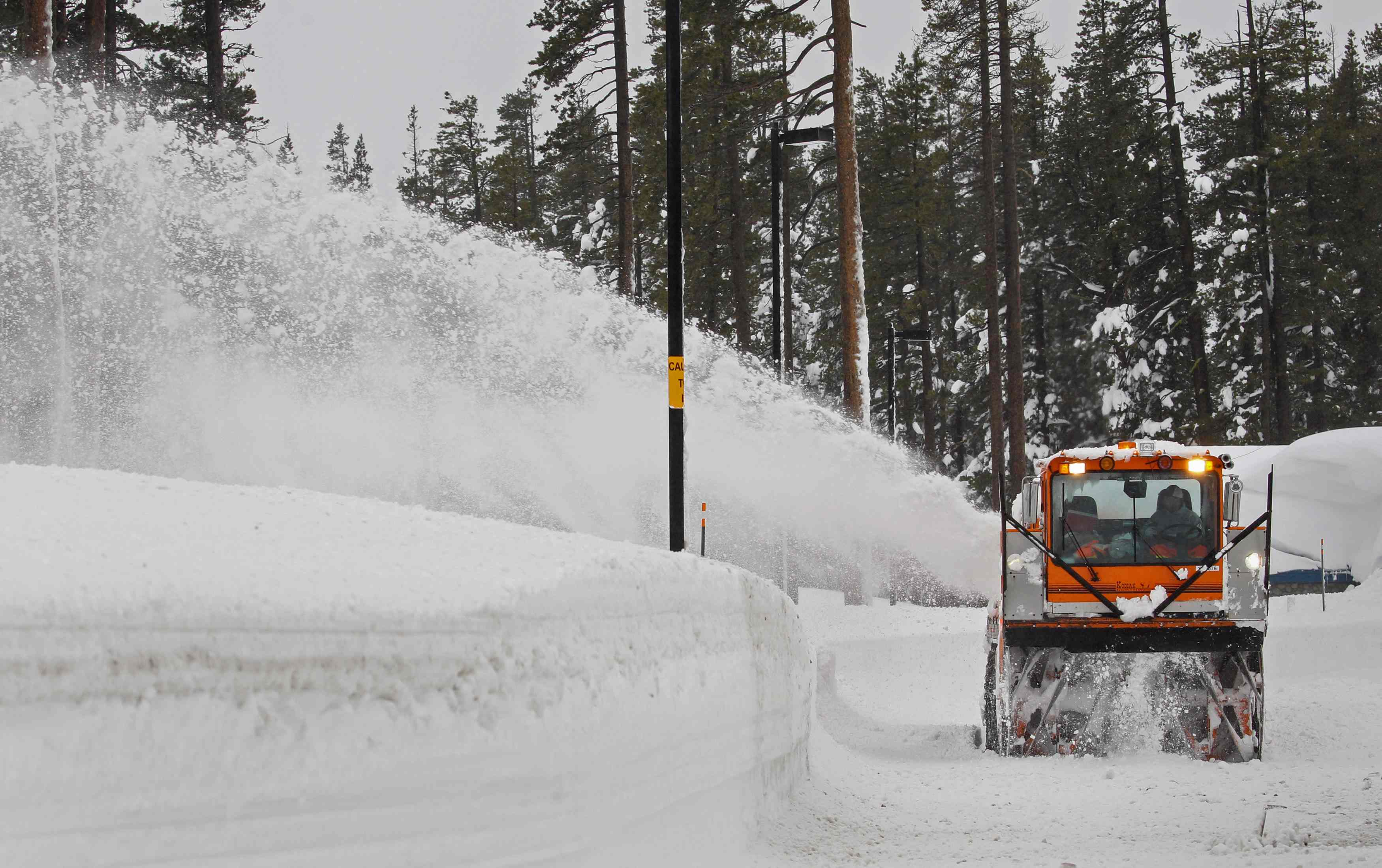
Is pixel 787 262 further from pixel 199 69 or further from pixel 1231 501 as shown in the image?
pixel 1231 501

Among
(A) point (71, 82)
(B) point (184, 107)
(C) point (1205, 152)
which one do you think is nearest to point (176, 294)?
(A) point (71, 82)

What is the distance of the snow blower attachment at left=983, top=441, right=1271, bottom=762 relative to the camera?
9.50 meters

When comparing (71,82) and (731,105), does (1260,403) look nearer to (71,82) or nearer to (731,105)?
(731,105)

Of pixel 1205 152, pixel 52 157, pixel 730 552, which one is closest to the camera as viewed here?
pixel 52 157

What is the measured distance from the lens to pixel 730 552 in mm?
21766

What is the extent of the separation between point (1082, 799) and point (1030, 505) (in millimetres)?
2927

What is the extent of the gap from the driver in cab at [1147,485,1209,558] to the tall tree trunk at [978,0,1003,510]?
18.2 m

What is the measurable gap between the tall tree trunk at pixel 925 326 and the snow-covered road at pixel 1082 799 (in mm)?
33054

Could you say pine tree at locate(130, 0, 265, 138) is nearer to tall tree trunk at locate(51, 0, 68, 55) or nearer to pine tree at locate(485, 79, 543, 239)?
tall tree trunk at locate(51, 0, 68, 55)

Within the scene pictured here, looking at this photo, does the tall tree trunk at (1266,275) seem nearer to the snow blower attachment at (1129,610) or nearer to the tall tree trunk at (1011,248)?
the tall tree trunk at (1011,248)

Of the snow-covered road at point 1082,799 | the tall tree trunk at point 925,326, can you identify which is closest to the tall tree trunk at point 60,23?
the snow-covered road at point 1082,799

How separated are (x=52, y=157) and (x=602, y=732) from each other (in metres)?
14.6

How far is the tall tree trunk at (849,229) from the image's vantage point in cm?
2011

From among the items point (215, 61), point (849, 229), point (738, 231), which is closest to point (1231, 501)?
point (849, 229)
